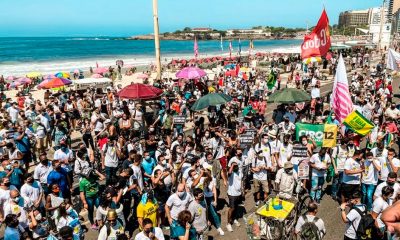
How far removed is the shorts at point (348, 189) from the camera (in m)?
7.78

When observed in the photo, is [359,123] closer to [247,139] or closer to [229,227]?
[247,139]

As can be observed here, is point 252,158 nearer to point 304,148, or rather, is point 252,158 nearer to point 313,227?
point 304,148

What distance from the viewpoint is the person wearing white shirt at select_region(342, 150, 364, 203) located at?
8156 millimetres

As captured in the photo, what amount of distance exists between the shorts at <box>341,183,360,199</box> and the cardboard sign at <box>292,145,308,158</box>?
1126 mm

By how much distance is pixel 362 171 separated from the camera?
26.9ft

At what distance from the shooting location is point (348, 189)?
802 cm

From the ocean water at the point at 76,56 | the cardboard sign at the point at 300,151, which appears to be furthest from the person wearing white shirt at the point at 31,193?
the ocean water at the point at 76,56

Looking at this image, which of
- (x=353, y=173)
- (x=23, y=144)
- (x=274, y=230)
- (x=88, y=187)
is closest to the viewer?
(x=274, y=230)

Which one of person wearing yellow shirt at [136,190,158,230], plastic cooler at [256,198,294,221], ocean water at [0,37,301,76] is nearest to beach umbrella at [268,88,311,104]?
plastic cooler at [256,198,294,221]

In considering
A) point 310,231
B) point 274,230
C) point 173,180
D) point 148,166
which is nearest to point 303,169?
point 274,230

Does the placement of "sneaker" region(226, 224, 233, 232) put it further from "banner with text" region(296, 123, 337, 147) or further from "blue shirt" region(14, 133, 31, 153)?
"blue shirt" region(14, 133, 31, 153)

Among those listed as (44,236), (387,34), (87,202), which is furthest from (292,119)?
(387,34)

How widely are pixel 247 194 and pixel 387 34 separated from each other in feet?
223

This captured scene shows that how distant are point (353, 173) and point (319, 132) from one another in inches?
101
